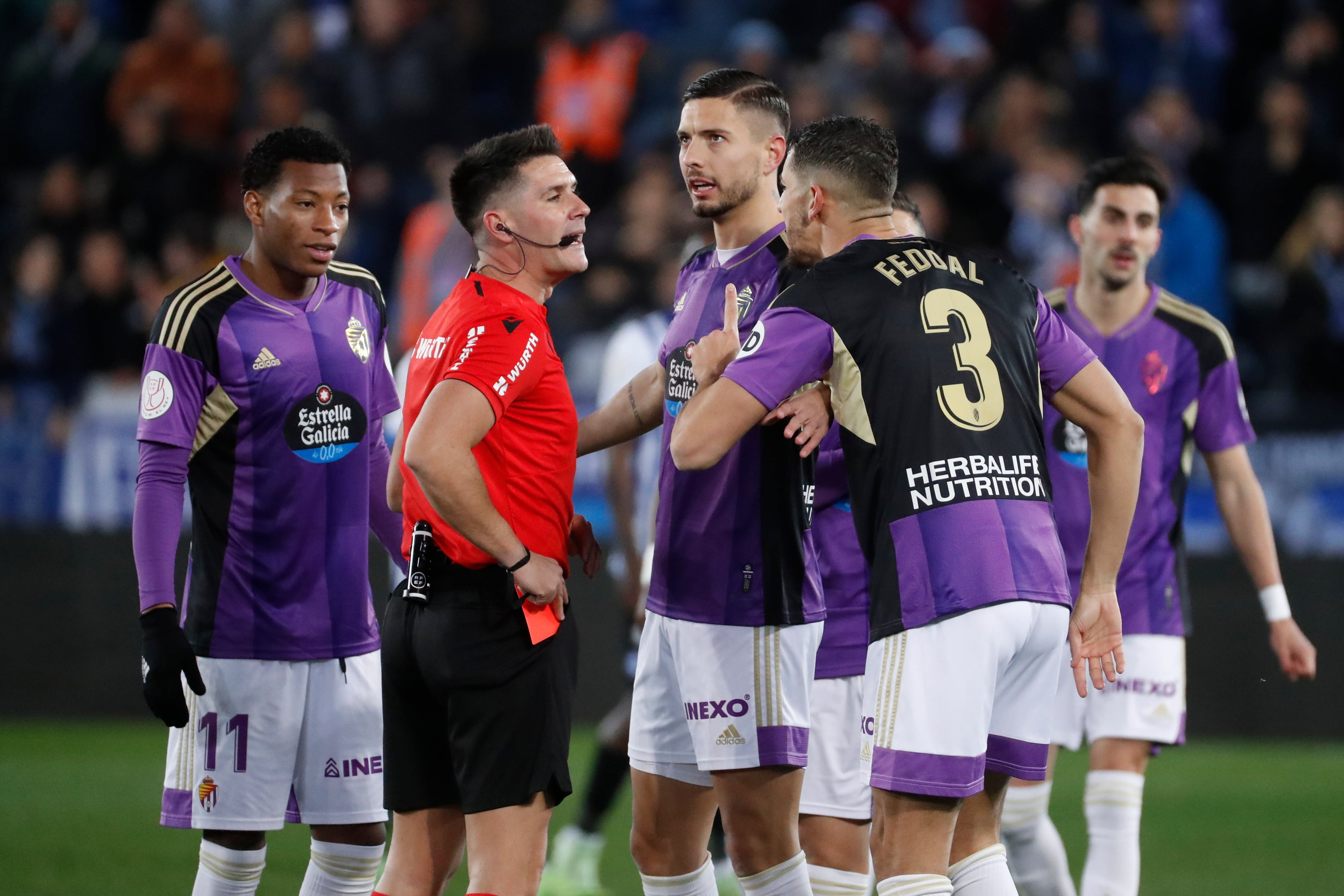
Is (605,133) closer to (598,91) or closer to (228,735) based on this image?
(598,91)

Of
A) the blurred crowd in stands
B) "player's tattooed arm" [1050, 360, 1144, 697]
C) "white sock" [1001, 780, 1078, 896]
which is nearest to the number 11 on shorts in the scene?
"player's tattooed arm" [1050, 360, 1144, 697]

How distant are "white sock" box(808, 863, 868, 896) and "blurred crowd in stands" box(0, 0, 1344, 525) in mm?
6443

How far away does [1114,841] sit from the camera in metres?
5.78

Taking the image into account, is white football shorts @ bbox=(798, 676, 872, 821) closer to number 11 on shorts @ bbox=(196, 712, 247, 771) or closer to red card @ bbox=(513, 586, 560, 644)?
red card @ bbox=(513, 586, 560, 644)

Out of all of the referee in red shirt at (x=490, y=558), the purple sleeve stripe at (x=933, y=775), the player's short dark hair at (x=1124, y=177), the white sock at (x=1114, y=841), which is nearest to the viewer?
the purple sleeve stripe at (x=933, y=775)

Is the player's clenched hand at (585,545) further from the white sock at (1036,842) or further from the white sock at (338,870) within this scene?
the white sock at (1036,842)

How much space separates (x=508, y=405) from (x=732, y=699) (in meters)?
1.18

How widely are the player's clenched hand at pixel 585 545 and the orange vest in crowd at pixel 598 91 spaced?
390 inches

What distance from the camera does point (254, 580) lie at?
4961 mm

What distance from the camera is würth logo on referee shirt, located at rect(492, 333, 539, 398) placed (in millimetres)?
4141

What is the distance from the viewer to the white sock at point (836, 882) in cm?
504

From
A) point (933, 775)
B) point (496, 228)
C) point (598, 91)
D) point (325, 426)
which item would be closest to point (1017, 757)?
point (933, 775)

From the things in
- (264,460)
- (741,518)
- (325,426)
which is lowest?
(741,518)

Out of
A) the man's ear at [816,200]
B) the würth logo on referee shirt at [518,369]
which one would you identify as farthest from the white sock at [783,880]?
the man's ear at [816,200]
